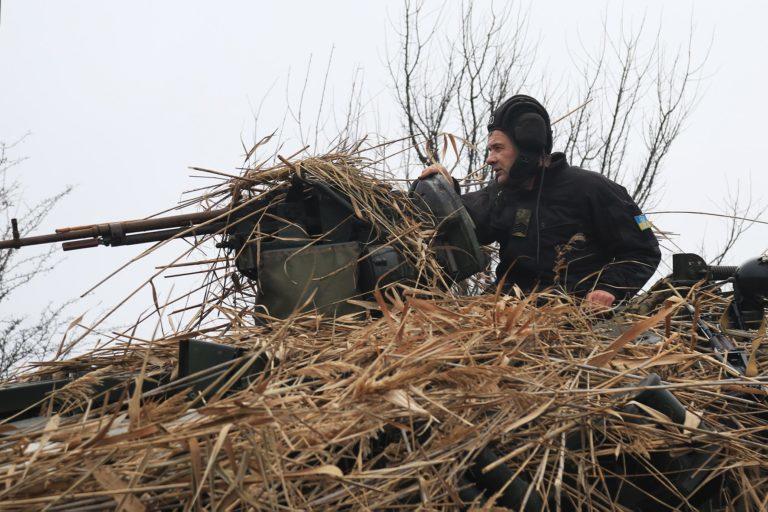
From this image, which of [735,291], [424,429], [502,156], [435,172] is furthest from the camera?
[502,156]

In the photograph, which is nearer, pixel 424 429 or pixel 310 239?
pixel 424 429

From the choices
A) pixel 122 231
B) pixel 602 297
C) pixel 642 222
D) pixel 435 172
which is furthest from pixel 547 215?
pixel 122 231

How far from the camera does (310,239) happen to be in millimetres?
3748

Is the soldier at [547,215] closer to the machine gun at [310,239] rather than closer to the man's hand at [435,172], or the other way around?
the man's hand at [435,172]

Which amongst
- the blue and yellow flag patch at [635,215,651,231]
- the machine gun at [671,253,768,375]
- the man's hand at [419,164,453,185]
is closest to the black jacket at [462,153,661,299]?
the blue and yellow flag patch at [635,215,651,231]

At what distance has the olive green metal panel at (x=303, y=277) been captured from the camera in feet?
11.7

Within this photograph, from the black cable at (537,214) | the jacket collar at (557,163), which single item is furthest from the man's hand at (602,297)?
the jacket collar at (557,163)

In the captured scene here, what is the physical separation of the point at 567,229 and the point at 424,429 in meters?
2.80

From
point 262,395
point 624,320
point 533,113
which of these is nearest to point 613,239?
point 533,113

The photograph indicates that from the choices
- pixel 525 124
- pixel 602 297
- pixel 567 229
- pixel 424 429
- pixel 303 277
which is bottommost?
pixel 424 429

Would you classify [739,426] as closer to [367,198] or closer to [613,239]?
[367,198]

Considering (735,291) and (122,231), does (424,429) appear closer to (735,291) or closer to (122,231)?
(735,291)

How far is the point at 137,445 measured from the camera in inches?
71.1

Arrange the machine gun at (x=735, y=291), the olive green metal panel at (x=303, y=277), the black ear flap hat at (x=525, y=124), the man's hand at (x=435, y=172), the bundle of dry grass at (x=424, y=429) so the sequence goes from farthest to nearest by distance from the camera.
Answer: the black ear flap hat at (x=525, y=124), the man's hand at (x=435, y=172), the olive green metal panel at (x=303, y=277), the machine gun at (x=735, y=291), the bundle of dry grass at (x=424, y=429)
